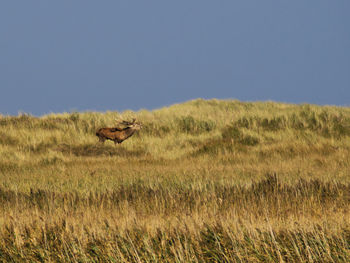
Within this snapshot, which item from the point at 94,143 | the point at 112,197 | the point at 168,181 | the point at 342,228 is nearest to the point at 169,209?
the point at 112,197

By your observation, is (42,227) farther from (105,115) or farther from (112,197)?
(105,115)

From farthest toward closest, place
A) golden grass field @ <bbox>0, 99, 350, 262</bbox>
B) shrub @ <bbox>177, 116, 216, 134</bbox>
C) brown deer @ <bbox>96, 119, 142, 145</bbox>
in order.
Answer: shrub @ <bbox>177, 116, 216, 134</bbox>
brown deer @ <bbox>96, 119, 142, 145</bbox>
golden grass field @ <bbox>0, 99, 350, 262</bbox>

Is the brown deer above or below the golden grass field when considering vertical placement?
above

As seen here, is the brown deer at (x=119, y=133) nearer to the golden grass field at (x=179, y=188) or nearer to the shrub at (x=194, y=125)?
the golden grass field at (x=179, y=188)

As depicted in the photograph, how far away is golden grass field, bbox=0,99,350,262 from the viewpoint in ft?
16.1

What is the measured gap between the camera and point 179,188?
9.72 m

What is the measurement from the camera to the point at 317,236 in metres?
4.65

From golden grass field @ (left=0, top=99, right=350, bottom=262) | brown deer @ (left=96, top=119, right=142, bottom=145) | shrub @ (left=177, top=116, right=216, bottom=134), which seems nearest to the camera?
golden grass field @ (left=0, top=99, right=350, bottom=262)

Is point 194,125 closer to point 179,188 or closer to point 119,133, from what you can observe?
point 119,133

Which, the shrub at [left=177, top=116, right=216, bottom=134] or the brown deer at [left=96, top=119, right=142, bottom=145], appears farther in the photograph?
the shrub at [left=177, top=116, right=216, bottom=134]

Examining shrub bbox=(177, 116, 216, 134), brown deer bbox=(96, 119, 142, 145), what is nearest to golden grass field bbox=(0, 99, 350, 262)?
shrub bbox=(177, 116, 216, 134)

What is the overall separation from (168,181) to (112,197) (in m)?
1.93

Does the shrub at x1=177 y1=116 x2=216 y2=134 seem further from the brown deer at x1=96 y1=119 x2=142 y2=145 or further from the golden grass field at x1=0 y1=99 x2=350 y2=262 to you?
the brown deer at x1=96 y1=119 x2=142 y2=145

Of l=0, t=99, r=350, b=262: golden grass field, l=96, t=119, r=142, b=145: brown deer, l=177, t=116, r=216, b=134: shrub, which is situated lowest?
l=0, t=99, r=350, b=262: golden grass field
